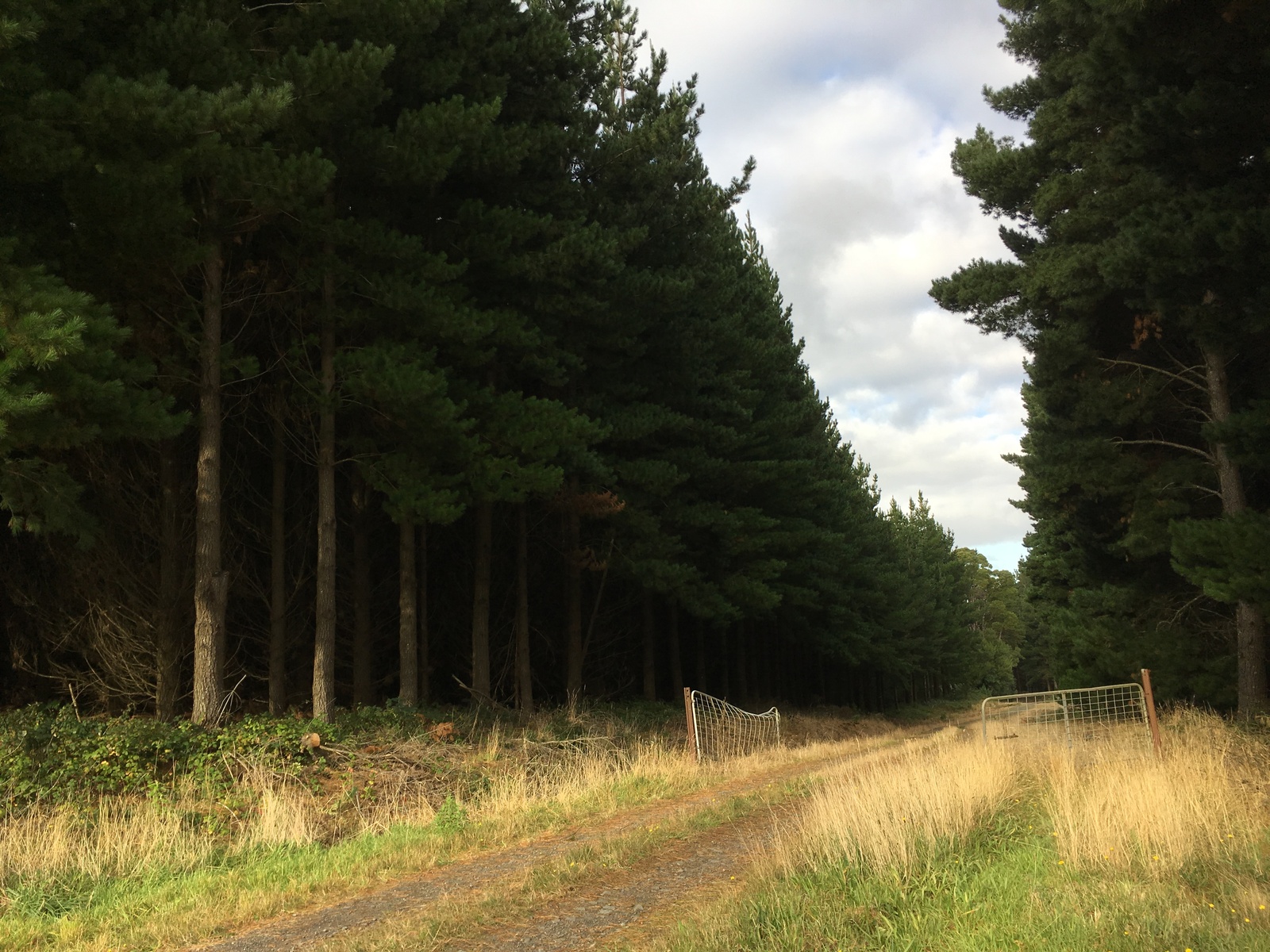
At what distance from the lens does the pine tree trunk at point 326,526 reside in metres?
12.8

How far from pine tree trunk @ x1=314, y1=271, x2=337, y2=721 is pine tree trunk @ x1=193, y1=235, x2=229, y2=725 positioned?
4.89 ft

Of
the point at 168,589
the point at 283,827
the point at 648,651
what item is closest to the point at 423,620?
the point at 168,589

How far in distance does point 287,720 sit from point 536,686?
49.5 ft

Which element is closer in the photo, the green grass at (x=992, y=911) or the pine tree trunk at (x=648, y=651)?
the green grass at (x=992, y=911)

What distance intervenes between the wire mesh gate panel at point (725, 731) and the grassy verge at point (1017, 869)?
24.8 ft

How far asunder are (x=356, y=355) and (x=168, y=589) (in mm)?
5403

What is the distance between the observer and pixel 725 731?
17469 millimetres

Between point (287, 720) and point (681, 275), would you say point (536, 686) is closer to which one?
point (681, 275)

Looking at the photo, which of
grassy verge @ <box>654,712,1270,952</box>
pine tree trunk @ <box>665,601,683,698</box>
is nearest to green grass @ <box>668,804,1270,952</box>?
grassy verge @ <box>654,712,1270,952</box>

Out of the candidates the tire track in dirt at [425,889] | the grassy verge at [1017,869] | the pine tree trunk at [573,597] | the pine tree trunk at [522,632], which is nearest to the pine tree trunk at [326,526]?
the pine tree trunk at [522,632]

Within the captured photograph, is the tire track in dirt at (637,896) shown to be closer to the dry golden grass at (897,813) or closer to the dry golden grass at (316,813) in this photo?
the dry golden grass at (897,813)

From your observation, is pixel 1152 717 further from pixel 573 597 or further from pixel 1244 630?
pixel 573 597

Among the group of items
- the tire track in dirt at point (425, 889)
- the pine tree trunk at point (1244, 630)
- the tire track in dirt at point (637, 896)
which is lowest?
the tire track in dirt at point (425, 889)

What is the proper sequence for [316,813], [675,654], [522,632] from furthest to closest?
[675,654]
[522,632]
[316,813]
